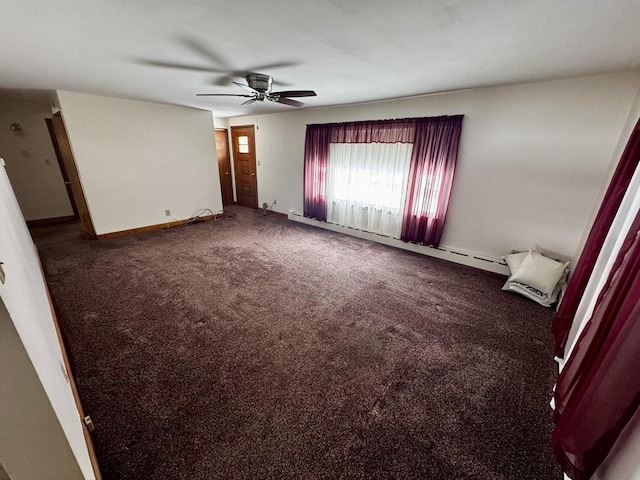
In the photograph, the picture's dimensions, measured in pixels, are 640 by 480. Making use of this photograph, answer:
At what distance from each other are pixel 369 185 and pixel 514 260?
7.49ft

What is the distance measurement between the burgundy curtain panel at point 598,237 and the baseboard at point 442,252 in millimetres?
1380

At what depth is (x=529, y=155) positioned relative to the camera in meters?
2.87

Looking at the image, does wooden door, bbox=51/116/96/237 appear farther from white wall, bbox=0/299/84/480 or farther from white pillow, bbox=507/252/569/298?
white pillow, bbox=507/252/569/298

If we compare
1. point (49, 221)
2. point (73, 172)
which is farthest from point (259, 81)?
point (49, 221)

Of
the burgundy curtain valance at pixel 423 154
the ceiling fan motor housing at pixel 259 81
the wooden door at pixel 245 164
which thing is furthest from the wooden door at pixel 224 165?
the ceiling fan motor housing at pixel 259 81

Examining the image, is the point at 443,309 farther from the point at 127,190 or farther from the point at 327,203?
the point at 127,190

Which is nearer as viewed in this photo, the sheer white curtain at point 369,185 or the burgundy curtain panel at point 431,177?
the burgundy curtain panel at point 431,177

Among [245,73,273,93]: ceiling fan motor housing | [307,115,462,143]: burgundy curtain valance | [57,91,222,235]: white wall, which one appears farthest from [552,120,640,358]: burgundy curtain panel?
[57,91,222,235]: white wall

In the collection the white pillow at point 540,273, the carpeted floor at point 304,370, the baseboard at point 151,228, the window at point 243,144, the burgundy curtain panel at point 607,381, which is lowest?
the carpeted floor at point 304,370

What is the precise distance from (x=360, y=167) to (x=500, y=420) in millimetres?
3627

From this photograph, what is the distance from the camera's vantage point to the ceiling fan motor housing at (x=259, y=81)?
8.30 feet

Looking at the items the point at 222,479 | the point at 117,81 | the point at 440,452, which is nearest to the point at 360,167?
the point at 117,81

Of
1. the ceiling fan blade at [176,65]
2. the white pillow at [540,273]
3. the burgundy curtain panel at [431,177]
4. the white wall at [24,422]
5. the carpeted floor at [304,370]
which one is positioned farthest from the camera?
the burgundy curtain panel at [431,177]

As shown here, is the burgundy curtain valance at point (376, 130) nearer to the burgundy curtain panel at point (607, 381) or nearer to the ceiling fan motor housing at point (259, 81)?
the ceiling fan motor housing at point (259, 81)
